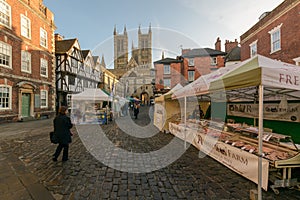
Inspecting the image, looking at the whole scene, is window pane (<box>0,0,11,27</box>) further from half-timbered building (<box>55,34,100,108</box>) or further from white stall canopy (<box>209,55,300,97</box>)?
white stall canopy (<box>209,55,300,97</box>)

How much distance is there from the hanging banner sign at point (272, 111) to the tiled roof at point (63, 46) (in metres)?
21.9

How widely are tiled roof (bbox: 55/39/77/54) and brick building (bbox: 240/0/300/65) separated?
896 inches

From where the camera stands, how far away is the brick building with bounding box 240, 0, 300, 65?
10883 millimetres

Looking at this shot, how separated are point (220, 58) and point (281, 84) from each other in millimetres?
29875

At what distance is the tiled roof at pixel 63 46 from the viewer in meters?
20.9

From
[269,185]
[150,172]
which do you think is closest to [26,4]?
[150,172]

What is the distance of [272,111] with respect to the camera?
5508 mm

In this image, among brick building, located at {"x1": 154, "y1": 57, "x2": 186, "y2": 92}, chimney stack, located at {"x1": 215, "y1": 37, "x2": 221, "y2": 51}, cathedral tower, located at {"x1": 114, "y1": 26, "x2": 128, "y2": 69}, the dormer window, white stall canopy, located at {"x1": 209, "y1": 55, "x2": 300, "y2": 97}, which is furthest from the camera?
cathedral tower, located at {"x1": 114, "y1": 26, "x2": 128, "y2": 69}

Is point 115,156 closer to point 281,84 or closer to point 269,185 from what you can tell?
point 269,185

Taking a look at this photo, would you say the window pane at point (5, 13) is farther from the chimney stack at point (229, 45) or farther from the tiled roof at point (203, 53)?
the chimney stack at point (229, 45)

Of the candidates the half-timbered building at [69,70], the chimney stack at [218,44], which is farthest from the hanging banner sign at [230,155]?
the chimney stack at [218,44]

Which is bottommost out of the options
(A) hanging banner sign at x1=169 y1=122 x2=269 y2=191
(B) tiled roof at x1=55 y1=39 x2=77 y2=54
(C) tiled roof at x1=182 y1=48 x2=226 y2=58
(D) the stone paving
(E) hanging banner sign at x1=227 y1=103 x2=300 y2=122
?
(D) the stone paving

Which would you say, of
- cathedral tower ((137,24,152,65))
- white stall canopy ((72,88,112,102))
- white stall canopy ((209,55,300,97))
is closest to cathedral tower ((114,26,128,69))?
cathedral tower ((137,24,152,65))

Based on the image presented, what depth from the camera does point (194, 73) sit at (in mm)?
30469
